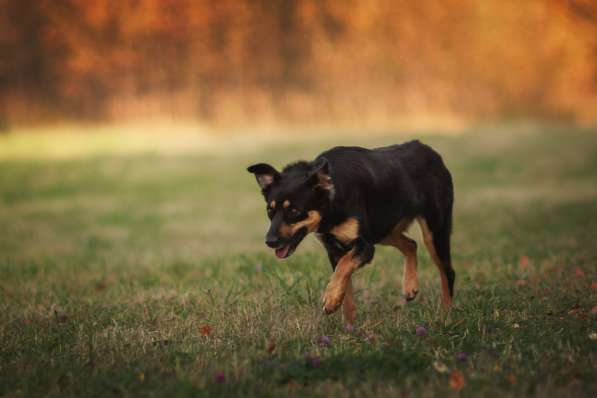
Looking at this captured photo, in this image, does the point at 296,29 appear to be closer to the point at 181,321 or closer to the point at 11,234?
the point at 11,234

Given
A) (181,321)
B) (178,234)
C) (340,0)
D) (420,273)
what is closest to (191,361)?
(181,321)

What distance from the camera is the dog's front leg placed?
4973 mm

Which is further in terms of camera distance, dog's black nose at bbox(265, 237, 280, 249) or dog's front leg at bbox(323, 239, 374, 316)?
dog's front leg at bbox(323, 239, 374, 316)

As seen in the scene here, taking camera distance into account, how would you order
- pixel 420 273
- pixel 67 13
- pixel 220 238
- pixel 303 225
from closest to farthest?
pixel 303 225, pixel 420 273, pixel 220 238, pixel 67 13

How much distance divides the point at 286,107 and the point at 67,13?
29.6ft

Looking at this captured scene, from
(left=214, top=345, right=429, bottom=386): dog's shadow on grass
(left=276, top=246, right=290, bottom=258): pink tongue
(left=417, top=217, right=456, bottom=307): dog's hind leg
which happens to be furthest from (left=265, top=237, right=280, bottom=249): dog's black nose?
(left=417, top=217, right=456, bottom=307): dog's hind leg

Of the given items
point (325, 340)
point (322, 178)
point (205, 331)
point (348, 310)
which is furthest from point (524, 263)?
point (205, 331)

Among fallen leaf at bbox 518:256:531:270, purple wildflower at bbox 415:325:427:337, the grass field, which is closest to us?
the grass field

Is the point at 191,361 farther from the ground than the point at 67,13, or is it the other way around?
the point at 67,13

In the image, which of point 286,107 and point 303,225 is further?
point 286,107

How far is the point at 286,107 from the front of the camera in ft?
91.4

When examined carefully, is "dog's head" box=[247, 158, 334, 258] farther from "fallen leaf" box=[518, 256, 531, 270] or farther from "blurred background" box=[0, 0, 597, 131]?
"blurred background" box=[0, 0, 597, 131]

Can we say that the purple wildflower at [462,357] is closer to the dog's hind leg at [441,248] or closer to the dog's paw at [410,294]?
the dog's paw at [410,294]

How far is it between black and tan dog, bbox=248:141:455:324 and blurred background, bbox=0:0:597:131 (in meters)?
21.5
